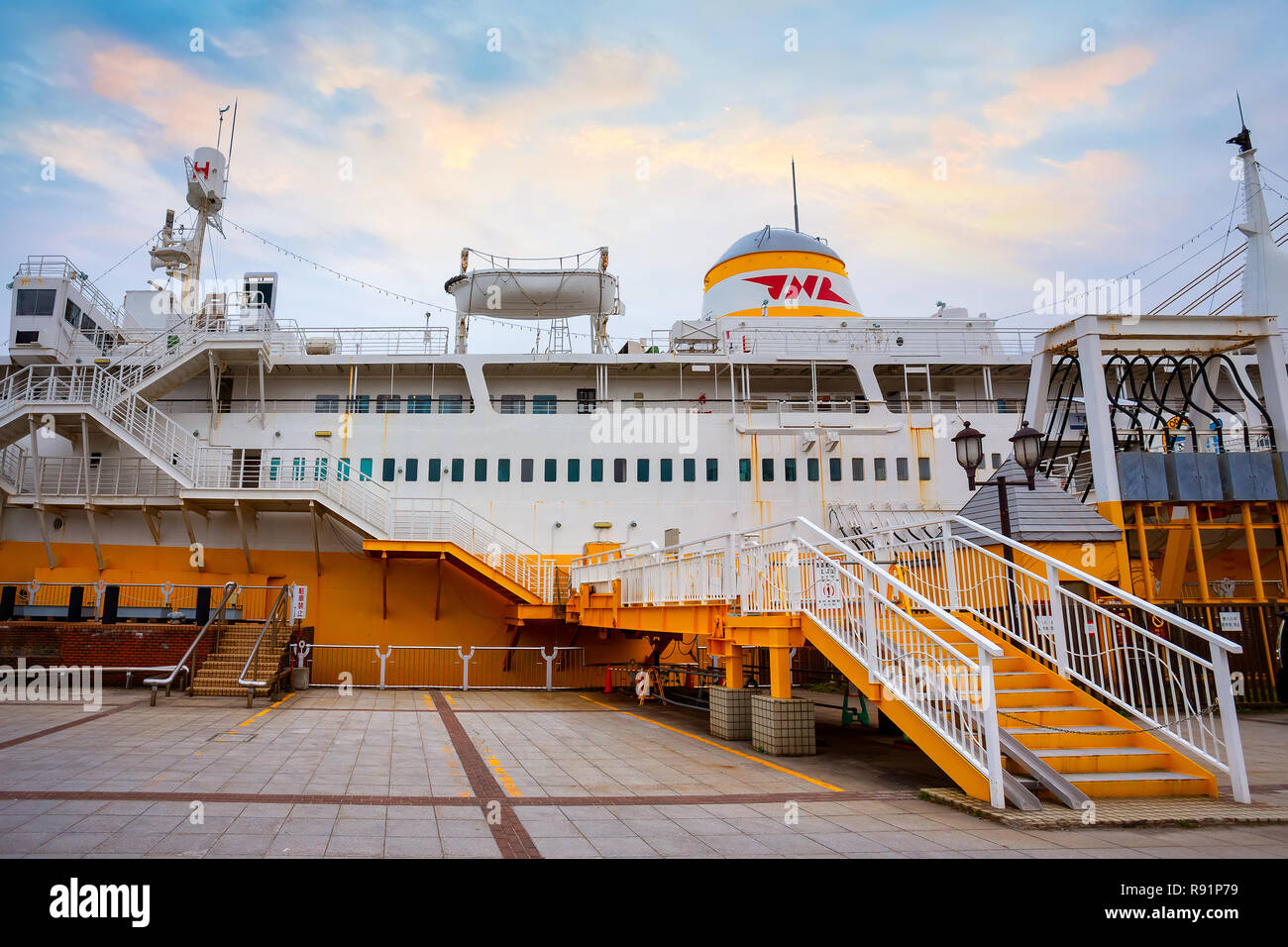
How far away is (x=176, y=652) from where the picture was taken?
16.3 metres

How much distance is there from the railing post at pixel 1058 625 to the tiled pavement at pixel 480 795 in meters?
1.90

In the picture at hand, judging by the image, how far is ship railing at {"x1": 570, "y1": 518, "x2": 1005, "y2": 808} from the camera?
7184mm

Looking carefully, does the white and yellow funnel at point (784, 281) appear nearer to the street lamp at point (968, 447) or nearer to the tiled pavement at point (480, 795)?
the street lamp at point (968, 447)

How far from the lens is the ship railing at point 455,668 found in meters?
20.2

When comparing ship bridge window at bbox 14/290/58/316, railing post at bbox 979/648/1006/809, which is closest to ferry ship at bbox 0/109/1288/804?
ship bridge window at bbox 14/290/58/316

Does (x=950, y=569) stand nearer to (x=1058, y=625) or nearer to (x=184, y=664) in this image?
(x=1058, y=625)

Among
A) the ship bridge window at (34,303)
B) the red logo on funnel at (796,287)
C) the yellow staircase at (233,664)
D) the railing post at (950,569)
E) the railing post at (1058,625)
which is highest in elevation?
the red logo on funnel at (796,287)

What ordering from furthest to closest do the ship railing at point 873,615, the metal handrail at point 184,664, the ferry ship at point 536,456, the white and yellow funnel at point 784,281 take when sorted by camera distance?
1. the white and yellow funnel at point 784,281
2. the ferry ship at point 536,456
3. the metal handrail at point 184,664
4. the ship railing at point 873,615

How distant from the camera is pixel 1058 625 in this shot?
8812mm

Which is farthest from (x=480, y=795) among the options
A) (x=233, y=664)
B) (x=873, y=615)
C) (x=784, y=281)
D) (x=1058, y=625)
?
(x=784, y=281)

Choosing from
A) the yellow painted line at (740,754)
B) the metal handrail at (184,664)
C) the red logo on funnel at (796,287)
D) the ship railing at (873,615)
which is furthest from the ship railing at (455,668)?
the red logo on funnel at (796,287)
